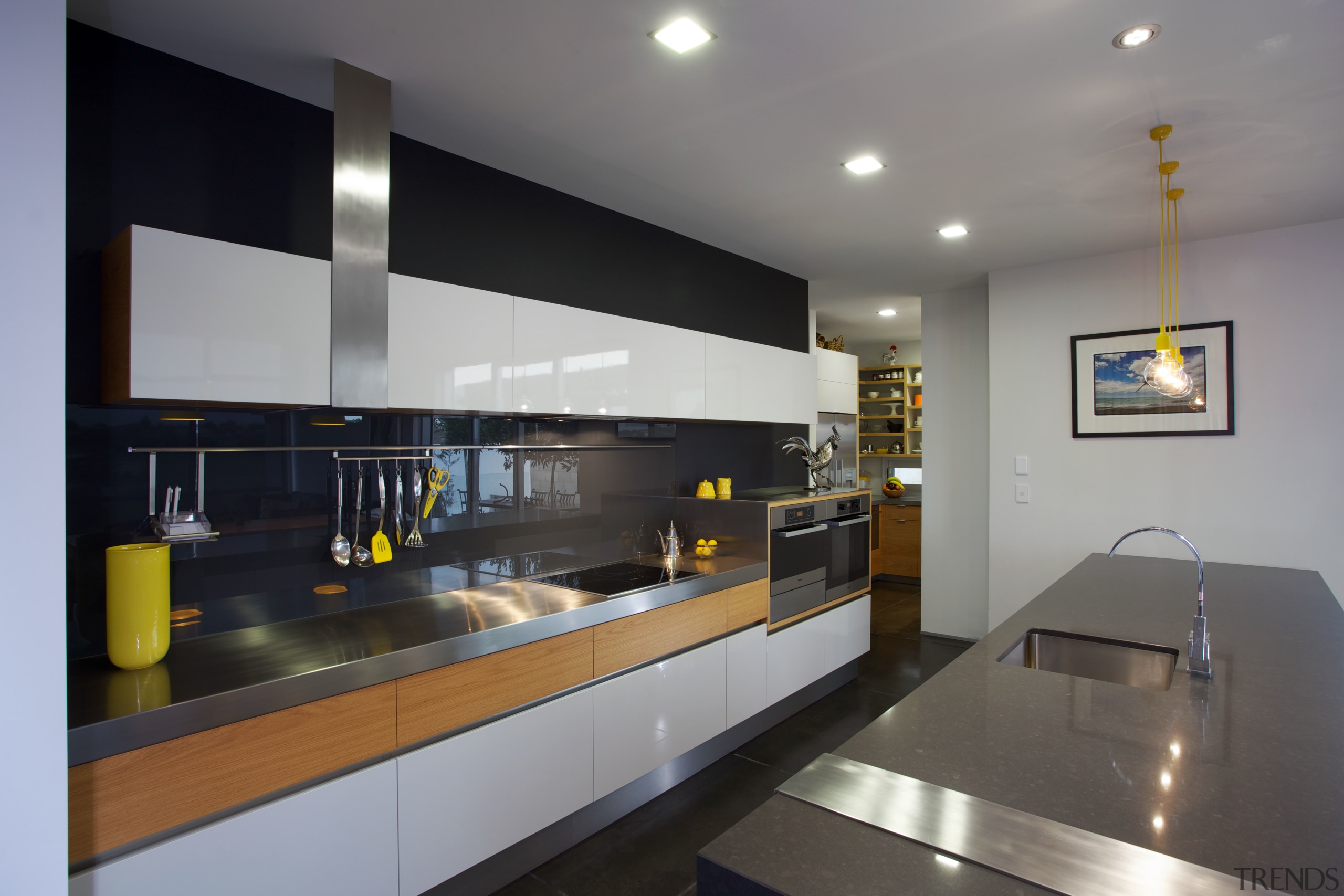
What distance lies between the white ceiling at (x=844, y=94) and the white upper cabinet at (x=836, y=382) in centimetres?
174

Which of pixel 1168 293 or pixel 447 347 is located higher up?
pixel 1168 293

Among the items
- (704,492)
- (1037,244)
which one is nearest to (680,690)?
(704,492)

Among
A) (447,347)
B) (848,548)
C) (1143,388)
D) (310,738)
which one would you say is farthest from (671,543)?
(1143,388)

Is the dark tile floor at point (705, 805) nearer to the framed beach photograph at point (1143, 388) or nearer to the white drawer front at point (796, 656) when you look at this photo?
the white drawer front at point (796, 656)

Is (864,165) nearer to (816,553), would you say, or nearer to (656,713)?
(816,553)

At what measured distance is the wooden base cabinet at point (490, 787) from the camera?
181 cm

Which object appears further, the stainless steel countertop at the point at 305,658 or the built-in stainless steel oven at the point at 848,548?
the built-in stainless steel oven at the point at 848,548

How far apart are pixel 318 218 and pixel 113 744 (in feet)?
5.16

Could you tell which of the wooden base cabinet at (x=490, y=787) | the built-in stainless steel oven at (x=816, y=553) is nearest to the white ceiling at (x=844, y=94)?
the built-in stainless steel oven at (x=816, y=553)

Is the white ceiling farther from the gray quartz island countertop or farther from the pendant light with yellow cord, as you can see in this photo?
the gray quartz island countertop

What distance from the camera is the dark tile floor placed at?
7.20ft

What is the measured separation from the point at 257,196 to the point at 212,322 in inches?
24.0

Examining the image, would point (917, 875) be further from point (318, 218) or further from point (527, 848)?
point (318, 218)

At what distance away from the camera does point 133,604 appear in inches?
63.3
